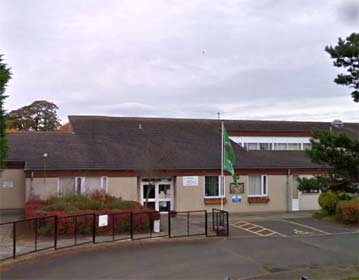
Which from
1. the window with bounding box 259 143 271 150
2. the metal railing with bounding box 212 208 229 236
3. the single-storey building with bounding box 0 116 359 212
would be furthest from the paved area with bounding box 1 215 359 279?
the window with bounding box 259 143 271 150

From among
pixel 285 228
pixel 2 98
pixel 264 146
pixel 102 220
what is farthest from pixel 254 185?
pixel 2 98

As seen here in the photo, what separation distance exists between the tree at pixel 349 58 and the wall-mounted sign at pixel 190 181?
53.3 feet

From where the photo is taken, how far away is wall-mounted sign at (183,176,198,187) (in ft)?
94.9

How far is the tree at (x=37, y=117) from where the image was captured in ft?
189

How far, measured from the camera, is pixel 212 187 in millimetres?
29625

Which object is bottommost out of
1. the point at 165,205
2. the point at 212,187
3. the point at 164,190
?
the point at 165,205

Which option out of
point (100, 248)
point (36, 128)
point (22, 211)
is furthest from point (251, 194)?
point (36, 128)

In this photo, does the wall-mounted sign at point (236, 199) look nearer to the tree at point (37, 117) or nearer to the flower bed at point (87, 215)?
the flower bed at point (87, 215)

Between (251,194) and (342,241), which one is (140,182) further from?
(342,241)

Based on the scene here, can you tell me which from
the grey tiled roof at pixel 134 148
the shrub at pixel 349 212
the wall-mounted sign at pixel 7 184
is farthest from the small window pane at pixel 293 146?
the wall-mounted sign at pixel 7 184

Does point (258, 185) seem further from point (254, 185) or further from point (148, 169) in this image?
point (148, 169)

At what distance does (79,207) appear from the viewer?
2025 centimetres

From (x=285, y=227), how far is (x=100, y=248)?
9.52m

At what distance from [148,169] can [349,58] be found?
1625 centimetres
